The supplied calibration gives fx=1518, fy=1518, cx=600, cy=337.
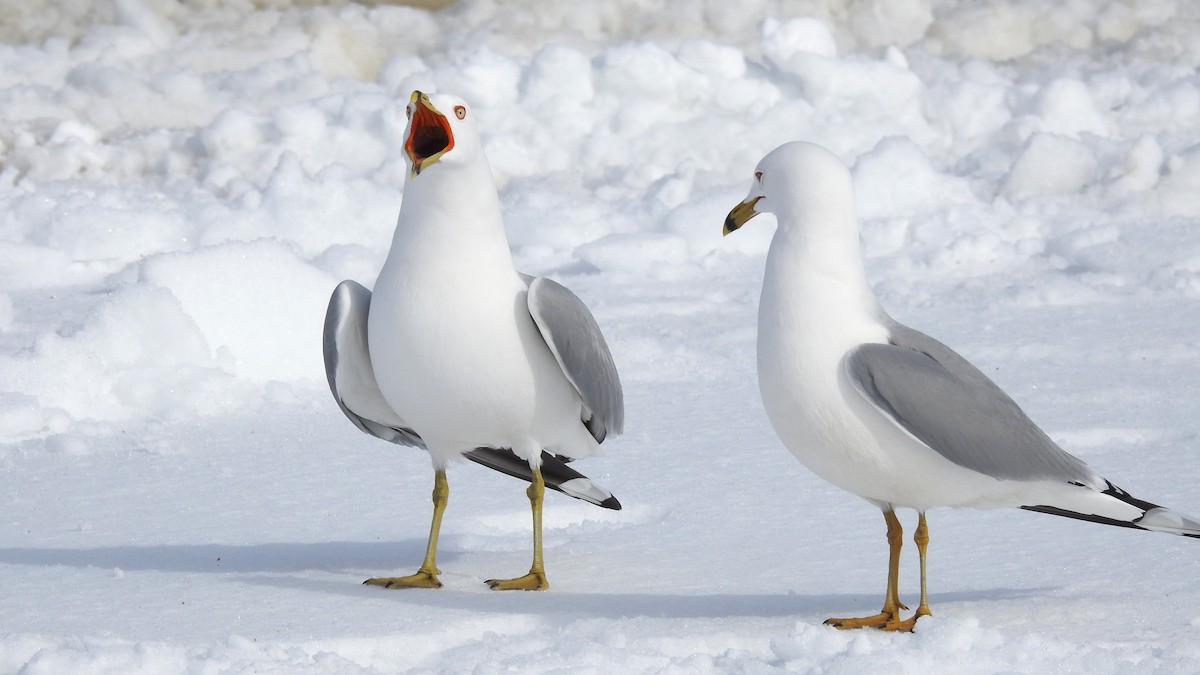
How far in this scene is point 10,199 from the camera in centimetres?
746

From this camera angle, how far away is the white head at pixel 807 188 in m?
2.91

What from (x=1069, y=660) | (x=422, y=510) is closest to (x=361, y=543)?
(x=422, y=510)

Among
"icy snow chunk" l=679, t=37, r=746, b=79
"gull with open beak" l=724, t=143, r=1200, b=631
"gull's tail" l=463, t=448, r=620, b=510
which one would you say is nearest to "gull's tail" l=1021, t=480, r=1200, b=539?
"gull with open beak" l=724, t=143, r=1200, b=631

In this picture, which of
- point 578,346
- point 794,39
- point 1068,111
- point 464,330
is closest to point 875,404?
point 578,346

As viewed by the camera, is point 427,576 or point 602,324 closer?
point 427,576

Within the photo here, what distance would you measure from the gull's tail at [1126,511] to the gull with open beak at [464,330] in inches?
39.5

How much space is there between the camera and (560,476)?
11.7 feet

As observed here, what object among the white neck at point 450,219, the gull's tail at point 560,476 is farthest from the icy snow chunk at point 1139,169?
the white neck at point 450,219

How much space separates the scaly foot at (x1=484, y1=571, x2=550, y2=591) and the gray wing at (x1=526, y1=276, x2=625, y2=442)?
378mm

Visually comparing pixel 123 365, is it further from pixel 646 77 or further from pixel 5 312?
pixel 646 77

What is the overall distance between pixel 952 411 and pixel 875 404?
0.51 feet

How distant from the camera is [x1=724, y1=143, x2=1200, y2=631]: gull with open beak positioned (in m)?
2.78

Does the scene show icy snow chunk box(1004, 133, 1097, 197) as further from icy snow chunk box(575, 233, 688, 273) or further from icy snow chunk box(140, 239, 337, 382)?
icy snow chunk box(140, 239, 337, 382)

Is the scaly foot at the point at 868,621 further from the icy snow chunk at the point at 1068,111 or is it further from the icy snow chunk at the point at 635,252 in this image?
the icy snow chunk at the point at 1068,111
